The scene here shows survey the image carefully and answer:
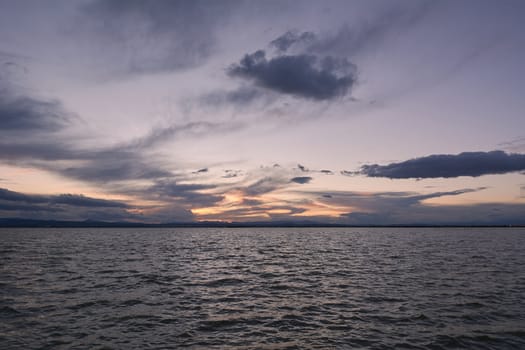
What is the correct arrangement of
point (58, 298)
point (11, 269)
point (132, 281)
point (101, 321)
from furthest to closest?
point (11, 269), point (132, 281), point (58, 298), point (101, 321)

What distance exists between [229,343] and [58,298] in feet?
51.7

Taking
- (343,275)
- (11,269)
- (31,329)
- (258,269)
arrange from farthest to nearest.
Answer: (258,269), (11,269), (343,275), (31,329)

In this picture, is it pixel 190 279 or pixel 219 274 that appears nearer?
pixel 190 279

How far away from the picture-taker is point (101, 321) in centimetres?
1952

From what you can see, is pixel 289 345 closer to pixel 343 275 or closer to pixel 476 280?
pixel 343 275

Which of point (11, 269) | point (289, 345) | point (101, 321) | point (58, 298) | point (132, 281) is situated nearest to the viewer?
point (289, 345)

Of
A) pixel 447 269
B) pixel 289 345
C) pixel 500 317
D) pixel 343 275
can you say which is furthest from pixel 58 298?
pixel 447 269

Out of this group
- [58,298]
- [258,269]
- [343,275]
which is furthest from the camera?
[258,269]

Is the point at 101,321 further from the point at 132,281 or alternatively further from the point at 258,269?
the point at 258,269

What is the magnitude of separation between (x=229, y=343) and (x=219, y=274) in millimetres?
22084

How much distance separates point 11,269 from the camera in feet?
130

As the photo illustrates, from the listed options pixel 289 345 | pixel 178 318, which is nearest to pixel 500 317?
pixel 289 345

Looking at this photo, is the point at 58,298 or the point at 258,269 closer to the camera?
the point at 58,298

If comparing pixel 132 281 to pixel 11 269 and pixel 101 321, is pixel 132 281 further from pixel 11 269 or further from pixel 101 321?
pixel 11 269
